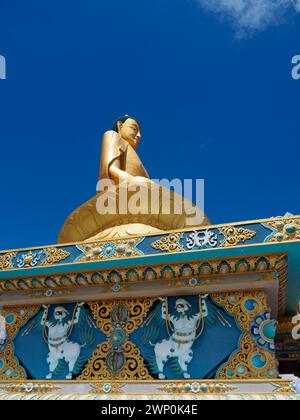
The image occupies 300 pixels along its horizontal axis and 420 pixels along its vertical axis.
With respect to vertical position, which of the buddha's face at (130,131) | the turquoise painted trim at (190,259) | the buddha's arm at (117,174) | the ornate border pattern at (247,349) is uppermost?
the buddha's face at (130,131)

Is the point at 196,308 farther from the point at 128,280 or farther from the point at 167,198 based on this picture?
the point at 167,198

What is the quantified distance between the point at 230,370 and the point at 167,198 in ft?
11.3

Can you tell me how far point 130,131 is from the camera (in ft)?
35.2

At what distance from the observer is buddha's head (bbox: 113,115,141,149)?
10.6m

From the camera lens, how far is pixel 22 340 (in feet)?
18.2

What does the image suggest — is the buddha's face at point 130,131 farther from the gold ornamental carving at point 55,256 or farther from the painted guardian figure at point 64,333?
the painted guardian figure at point 64,333

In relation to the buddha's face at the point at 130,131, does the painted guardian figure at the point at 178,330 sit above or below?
Answer: below

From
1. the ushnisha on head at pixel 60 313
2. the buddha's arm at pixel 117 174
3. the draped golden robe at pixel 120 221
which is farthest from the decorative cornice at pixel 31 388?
the buddha's arm at pixel 117 174

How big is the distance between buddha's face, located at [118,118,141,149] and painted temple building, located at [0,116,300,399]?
5.56 metres

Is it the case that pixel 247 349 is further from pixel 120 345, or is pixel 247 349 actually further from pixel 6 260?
pixel 6 260

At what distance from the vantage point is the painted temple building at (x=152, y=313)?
14.6 feet

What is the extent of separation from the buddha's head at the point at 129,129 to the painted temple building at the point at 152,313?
5.57 m

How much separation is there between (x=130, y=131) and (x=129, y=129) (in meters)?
0.07
